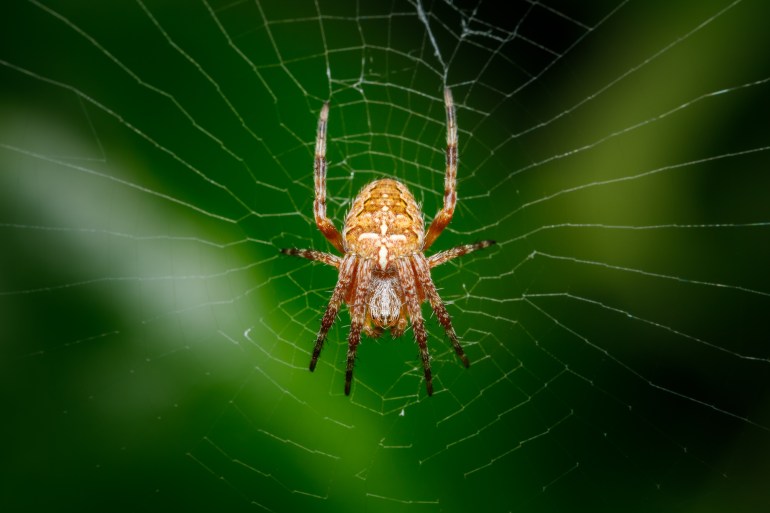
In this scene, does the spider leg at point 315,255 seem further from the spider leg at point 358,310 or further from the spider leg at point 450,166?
the spider leg at point 450,166

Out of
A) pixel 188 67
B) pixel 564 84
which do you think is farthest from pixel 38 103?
pixel 564 84

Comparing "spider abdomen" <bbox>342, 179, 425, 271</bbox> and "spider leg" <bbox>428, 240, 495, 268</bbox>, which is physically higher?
"spider abdomen" <bbox>342, 179, 425, 271</bbox>

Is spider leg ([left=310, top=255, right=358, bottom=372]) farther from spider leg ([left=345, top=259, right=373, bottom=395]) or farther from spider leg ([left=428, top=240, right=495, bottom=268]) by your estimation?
spider leg ([left=428, top=240, right=495, bottom=268])

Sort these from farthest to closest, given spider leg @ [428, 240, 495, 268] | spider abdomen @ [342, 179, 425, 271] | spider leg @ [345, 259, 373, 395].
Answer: spider abdomen @ [342, 179, 425, 271]
spider leg @ [428, 240, 495, 268]
spider leg @ [345, 259, 373, 395]

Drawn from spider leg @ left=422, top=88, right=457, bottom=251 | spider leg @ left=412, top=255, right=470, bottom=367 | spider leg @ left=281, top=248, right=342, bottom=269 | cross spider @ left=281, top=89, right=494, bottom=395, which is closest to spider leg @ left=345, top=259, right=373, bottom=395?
cross spider @ left=281, top=89, right=494, bottom=395

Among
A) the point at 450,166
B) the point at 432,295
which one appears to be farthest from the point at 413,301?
the point at 450,166

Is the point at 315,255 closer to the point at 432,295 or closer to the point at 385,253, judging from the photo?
the point at 385,253

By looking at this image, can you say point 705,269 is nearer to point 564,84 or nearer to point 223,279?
point 564,84
